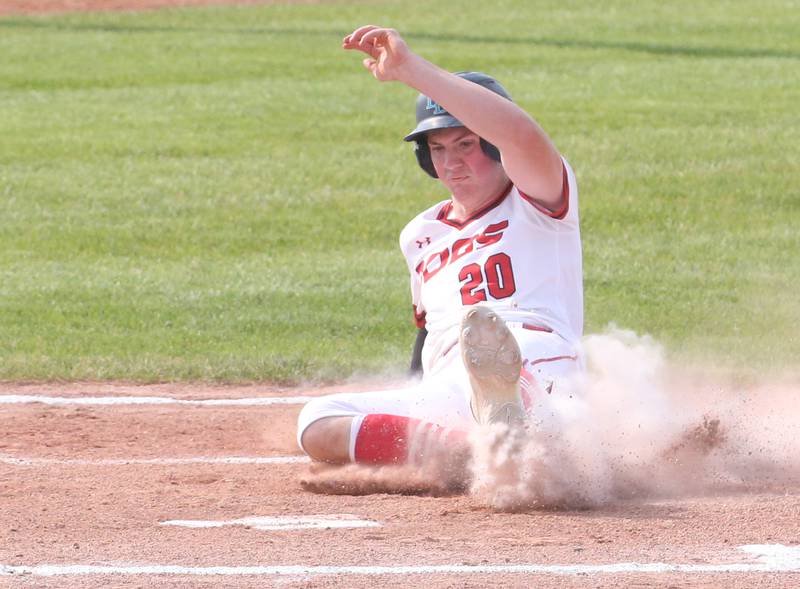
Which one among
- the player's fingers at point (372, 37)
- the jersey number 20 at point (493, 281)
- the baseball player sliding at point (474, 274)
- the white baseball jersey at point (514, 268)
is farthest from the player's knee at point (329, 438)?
the player's fingers at point (372, 37)

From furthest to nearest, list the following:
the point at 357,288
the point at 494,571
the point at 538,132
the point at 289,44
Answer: the point at 289,44 < the point at 357,288 < the point at 538,132 < the point at 494,571

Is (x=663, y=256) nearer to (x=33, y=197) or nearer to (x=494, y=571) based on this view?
(x=33, y=197)

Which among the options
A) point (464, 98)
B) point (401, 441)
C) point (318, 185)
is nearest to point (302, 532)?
point (401, 441)

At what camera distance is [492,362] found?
4656 mm

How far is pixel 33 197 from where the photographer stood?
40.4ft

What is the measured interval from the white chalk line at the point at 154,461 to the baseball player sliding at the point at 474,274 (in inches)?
29.7

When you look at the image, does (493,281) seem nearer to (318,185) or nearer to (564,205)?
(564,205)

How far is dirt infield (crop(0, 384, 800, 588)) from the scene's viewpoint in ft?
13.0

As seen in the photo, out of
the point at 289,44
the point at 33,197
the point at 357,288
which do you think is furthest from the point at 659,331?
the point at 289,44

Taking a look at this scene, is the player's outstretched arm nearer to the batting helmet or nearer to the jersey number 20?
the batting helmet

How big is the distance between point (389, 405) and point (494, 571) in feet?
4.34

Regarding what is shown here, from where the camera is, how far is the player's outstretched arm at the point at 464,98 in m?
4.86

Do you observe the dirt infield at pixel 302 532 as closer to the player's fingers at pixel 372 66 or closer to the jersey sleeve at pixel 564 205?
the jersey sleeve at pixel 564 205

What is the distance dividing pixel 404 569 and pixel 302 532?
581 mm
